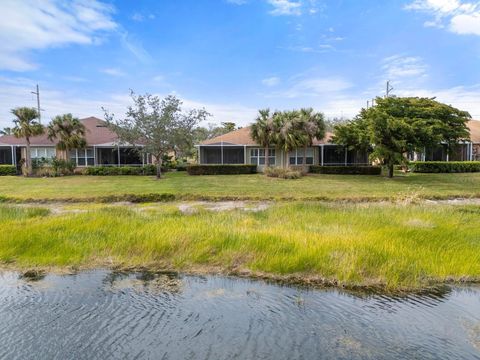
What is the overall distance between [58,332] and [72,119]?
29936 millimetres

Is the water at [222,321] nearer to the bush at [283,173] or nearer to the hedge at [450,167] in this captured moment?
the bush at [283,173]

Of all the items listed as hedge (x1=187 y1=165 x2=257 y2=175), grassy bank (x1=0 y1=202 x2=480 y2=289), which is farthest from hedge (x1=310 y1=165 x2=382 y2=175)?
grassy bank (x1=0 y1=202 x2=480 y2=289)

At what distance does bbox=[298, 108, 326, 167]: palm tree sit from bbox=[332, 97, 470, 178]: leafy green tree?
5.04 ft

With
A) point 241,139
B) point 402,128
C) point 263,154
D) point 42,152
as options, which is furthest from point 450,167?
point 42,152

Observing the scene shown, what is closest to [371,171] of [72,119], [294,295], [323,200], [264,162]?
[264,162]

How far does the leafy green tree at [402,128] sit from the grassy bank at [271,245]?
1422 cm

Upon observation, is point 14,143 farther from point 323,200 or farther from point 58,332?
point 58,332

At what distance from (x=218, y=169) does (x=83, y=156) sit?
12.3m

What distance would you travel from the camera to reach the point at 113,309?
623cm

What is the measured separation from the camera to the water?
4953 millimetres

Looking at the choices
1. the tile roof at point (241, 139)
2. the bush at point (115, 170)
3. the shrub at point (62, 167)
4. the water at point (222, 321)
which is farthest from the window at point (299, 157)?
the water at point (222, 321)

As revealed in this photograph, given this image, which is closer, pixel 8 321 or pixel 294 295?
pixel 8 321

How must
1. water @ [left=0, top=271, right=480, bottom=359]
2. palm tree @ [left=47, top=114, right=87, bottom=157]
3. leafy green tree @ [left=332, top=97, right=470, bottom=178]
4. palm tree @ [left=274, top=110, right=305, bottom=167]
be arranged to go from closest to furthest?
water @ [left=0, top=271, right=480, bottom=359] < leafy green tree @ [left=332, top=97, right=470, bottom=178] < palm tree @ [left=274, top=110, right=305, bottom=167] < palm tree @ [left=47, top=114, right=87, bottom=157]

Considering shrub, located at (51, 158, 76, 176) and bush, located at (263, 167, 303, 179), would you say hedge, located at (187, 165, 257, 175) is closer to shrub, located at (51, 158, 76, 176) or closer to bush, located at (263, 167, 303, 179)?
bush, located at (263, 167, 303, 179)
